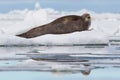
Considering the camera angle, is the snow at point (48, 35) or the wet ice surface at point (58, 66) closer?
the wet ice surface at point (58, 66)

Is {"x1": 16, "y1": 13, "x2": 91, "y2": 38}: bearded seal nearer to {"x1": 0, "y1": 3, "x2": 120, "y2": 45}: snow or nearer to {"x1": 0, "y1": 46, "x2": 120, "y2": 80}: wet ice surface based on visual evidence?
{"x1": 0, "y1": 3, "x2": 120, "y2": 45}: snow

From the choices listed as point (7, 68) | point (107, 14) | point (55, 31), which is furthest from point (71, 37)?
point (107, 14)

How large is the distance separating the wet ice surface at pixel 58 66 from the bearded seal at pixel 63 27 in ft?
2.97

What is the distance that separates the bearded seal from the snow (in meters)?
0.14

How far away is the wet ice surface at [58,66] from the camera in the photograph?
9.23ft

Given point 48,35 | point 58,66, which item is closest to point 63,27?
point 48,35

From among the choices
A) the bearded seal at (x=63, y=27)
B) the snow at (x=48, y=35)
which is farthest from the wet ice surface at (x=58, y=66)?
the bearded seal at (x=63, y=27)

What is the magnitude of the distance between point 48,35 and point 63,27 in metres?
0.29

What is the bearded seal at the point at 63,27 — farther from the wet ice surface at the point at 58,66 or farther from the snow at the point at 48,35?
the wet ice surface at the point at 58,66

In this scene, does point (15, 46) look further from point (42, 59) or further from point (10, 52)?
point (42, 59)

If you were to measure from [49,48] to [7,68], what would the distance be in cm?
107

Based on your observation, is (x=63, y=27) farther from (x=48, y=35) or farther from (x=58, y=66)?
(x=58, y=66)

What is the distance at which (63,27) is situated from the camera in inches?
189

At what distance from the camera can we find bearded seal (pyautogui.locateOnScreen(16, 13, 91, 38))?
4809 mm
